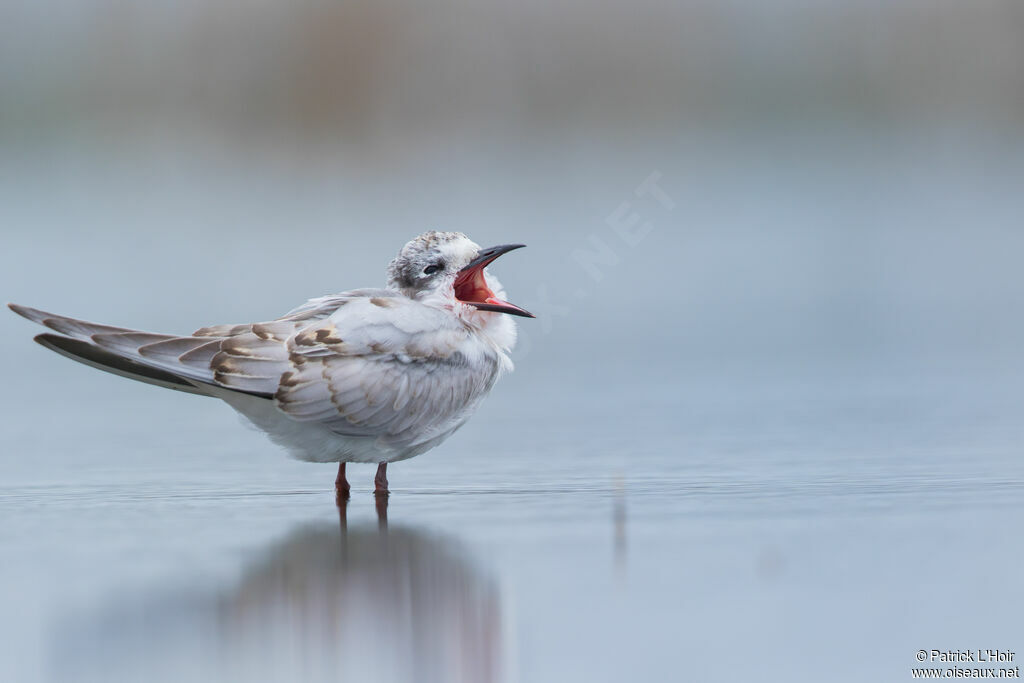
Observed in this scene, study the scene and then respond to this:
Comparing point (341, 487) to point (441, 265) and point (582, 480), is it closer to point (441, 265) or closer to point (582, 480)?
point (582, 480)

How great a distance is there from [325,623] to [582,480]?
201 cm

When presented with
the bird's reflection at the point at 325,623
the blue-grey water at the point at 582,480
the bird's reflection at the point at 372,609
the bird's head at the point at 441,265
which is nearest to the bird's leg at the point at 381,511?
the blue-grey water at the point at 582,480

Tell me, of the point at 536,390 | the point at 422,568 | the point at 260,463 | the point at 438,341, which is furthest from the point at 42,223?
the point at 422,568

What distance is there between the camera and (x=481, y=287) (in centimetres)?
634

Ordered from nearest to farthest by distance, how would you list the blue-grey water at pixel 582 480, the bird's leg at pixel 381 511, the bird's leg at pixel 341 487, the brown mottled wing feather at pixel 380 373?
the blue-grey water at pixel 582 480
the bird's leg at pixel 381 511
the brown mottled wing feather at pixel 380 373
the bird's leg at pixel 341 487

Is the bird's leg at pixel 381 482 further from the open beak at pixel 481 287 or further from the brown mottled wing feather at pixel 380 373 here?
the open beak at pixel 481 287

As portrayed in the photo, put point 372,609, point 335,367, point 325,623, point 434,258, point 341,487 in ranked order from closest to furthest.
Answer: point 325,623, point 372,609, point 335,367, point 341,487, point 434,258

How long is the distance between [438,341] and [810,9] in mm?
16667

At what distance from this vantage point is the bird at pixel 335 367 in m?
5.35

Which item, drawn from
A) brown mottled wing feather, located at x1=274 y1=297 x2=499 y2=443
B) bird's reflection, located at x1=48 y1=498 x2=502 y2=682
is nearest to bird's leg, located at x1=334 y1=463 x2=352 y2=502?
brown mottled wing feather, located at x1=274 y1=297 x2=499 y2=443

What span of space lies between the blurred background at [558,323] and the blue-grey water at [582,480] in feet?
0.08

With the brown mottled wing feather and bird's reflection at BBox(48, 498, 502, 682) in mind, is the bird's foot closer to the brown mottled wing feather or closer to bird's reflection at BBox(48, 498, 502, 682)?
the brown mottled wing feather

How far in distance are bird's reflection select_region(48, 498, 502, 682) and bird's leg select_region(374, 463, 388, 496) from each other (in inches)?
38.7

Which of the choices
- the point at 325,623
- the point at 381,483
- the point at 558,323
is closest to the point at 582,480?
the point at 381,483
